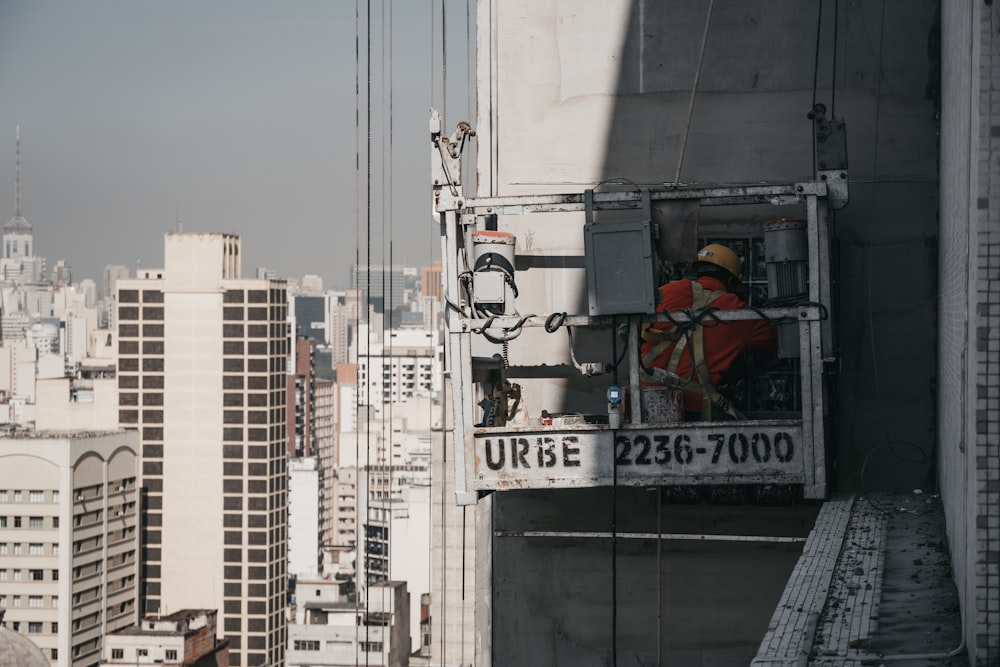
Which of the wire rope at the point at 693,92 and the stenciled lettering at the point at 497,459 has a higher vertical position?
the wire rope at the point at 693,92

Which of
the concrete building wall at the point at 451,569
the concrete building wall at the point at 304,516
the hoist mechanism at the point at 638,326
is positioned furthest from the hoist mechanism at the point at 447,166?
the concrete building wall at the point at 304,516

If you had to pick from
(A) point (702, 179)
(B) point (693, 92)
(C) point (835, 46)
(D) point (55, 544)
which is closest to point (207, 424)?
(D) point (55, 544)

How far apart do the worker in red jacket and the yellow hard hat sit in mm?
251

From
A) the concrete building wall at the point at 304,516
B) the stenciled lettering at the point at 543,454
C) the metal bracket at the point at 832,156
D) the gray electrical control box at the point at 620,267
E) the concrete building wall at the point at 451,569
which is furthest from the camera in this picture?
the concrete building wall at the point at 304,516

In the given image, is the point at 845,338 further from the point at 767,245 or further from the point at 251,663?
the point at 251,663

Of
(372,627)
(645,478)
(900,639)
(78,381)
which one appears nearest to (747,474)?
(645,478)

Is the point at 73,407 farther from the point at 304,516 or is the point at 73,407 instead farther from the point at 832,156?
the point at 832,156

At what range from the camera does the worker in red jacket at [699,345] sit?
9727 millimetres

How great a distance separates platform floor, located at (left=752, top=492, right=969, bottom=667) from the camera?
5.18 metres

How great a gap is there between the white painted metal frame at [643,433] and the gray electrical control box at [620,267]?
0.15 m

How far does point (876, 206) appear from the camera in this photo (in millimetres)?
11188

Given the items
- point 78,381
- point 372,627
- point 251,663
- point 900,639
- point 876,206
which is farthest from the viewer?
point 78,381

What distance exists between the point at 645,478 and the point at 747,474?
2.24 feet

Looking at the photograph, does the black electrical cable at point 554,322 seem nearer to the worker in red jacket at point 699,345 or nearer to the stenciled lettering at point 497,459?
the worker in red jacket at point 699,345
